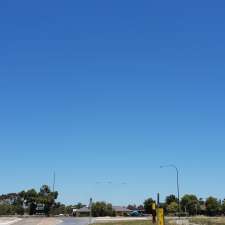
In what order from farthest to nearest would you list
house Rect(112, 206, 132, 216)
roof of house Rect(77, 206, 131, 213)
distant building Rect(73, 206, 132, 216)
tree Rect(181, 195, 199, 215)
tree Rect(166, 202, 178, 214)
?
1. tree Rect(181, 195, 199, 215)
2. house Rect(112, 206, 132, 216)
3. tree Rect(166, 202, 178, 214)
4. roof of house Rect(77, 206, 131, 213)
5. distant building Rect(73, 206, 132, 216)

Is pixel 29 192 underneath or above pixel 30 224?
above

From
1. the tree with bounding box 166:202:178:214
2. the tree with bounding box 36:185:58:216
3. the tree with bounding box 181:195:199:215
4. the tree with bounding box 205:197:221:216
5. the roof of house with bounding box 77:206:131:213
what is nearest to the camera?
the tree with bounding box 36:185:58:216

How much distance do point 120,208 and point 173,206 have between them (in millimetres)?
24244

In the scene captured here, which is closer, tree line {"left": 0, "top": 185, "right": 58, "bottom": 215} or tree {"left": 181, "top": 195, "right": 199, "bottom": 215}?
tree line {"left": 0, "top": 185, "right": 58, "bottom": 215}

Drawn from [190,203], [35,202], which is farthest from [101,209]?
[190,203]

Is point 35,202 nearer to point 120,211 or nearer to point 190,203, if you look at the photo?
point 120,211

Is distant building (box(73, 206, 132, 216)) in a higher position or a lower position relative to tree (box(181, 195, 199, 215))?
lower

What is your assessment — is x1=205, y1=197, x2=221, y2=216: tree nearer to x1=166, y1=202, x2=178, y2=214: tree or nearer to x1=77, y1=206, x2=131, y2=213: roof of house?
x1=166, y1=202, x2=178, y2=214: tree

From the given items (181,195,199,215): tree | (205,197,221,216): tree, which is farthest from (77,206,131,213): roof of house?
(205,197,221,216): tree

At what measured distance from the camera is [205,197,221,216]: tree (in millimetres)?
185637

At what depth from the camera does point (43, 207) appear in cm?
15525

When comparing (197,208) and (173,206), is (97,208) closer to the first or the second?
(173,206)

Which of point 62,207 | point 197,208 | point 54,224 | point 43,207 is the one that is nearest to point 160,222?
point 54,224

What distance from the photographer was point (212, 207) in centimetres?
18600
